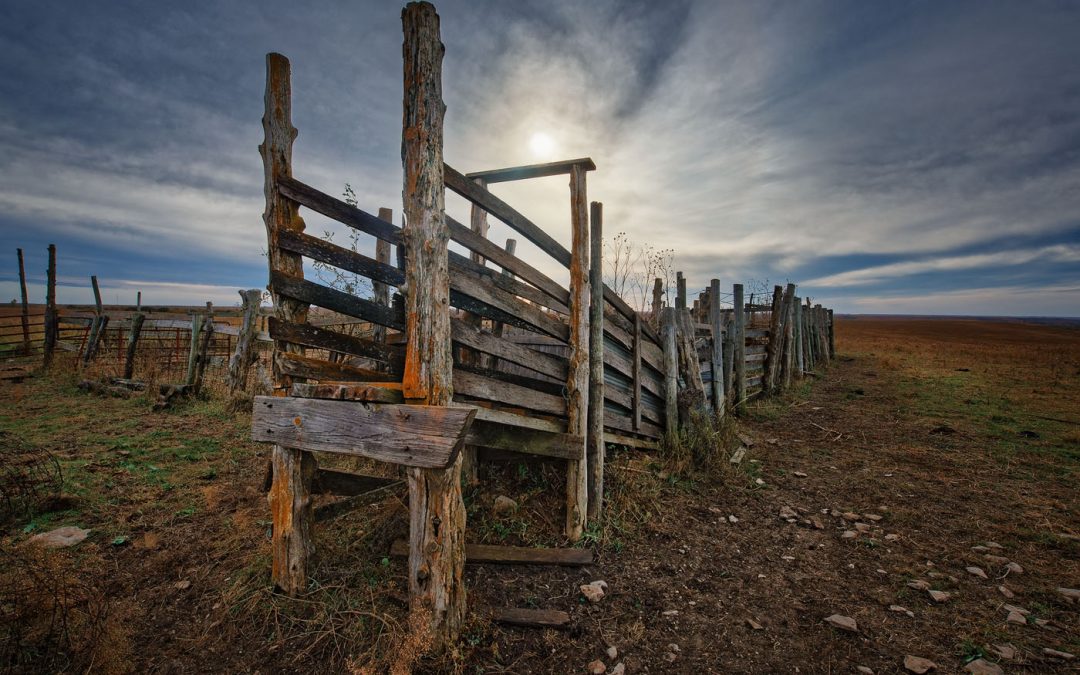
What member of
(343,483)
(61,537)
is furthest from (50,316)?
(343,483)

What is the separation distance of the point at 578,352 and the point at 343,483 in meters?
2.27

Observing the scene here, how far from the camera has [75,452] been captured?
578 centimetres

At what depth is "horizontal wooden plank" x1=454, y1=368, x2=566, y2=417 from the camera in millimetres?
3312

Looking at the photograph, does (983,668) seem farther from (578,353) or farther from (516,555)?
(578,353)

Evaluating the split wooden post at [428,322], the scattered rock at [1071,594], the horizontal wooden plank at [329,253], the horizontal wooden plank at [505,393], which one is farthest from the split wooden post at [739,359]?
the horizontal wooden plank at [329,253]

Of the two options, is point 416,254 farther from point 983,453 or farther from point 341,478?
point 983,453

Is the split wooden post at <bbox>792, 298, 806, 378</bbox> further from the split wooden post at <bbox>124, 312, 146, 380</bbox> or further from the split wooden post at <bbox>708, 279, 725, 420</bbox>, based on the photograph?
the split wooden post at <bbox>124, 312, 146, 380</bbox>

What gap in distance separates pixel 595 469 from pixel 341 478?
2265 millimetres

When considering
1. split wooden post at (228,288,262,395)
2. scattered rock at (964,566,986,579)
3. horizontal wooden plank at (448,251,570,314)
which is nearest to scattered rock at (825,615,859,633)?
scattered rock at (964,566,986,579)

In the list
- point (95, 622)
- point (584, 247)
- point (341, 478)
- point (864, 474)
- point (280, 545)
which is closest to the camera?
point (95, 622)

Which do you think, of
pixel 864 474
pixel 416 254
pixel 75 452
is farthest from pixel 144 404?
pixel 864 474

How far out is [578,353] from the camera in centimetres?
424

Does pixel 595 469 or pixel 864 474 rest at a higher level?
pixel 595 469

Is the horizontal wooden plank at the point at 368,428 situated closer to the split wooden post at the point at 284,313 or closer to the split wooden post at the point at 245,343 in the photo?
the split wooden post at the point at 284,313
